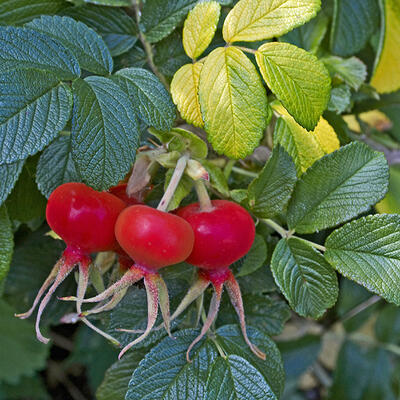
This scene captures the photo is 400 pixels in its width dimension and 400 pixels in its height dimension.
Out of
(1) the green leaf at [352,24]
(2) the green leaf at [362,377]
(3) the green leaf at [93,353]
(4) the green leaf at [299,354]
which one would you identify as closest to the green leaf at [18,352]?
(3) the green leaf at [93,353]

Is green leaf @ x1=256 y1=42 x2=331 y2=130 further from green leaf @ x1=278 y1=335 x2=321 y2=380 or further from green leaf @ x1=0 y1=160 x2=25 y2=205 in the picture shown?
green leaf @ x1=278 y1=335 x2=321 y2=380

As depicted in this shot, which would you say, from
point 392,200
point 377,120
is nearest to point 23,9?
point 392,200

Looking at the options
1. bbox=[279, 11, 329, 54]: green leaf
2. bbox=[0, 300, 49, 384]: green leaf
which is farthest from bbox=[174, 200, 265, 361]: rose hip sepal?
bbox=[0, 300, 49, 384]: green leaf

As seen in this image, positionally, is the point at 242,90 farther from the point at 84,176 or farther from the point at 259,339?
the point at 259,339

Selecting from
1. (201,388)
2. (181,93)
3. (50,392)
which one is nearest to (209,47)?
(181,93)

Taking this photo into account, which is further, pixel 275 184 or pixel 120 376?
pixel 120 376

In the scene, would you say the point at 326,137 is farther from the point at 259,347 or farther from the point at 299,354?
the point at 299,354
